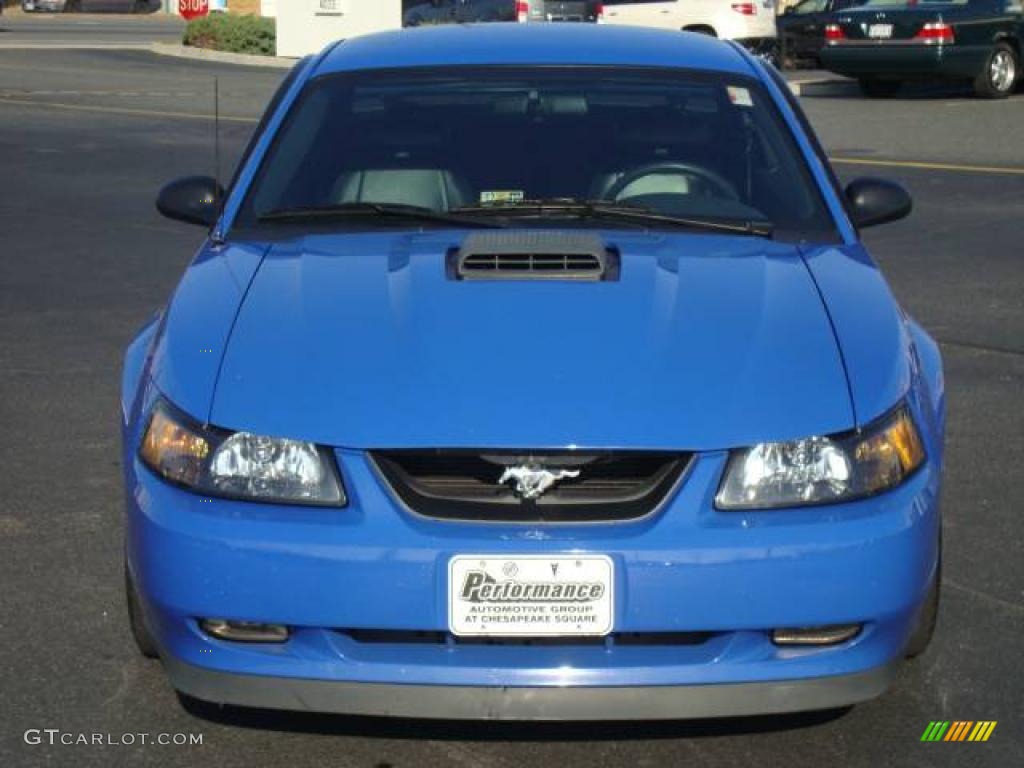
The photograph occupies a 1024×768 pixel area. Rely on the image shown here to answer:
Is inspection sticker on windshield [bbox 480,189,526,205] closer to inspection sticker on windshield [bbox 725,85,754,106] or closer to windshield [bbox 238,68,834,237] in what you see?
windshield [bbox 238,68,834,237]

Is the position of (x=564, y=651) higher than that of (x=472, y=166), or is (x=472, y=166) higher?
(x=472, y=166)

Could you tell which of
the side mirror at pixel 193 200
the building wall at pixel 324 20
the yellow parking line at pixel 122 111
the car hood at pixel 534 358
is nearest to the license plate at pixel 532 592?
the car hood at pixel 534 358

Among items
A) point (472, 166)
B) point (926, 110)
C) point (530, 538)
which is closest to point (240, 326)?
point (530, 538)

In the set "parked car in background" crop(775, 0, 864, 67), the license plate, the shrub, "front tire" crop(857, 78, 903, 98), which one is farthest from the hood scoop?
the shrub

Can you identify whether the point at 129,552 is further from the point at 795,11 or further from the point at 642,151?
the point at 795,11

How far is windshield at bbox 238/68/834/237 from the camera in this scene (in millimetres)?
5363

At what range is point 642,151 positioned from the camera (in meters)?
5.61

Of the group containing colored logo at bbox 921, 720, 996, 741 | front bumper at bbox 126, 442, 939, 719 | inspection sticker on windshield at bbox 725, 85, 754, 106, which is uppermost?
inspection sticker on windshield at bbox 725, 85, 754, 106

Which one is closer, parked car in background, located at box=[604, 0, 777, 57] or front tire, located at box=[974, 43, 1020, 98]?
front tire, located at box=[974, 43, 1020, 98]

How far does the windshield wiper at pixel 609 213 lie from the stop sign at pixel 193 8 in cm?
3316

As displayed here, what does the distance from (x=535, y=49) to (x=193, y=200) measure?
1.09 m

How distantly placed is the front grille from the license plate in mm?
103

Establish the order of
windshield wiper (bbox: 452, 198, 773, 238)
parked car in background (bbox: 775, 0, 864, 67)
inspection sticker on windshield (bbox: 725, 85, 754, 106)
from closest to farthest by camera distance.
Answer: windshield wiper (bbox: 452, 198, 773, 238)
inspection sticker on windshield (bbox: 725, 85, 754, 106)
parked car in background (bbox: 775, 0, 864, 67)

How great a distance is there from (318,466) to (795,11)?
30194 mm
